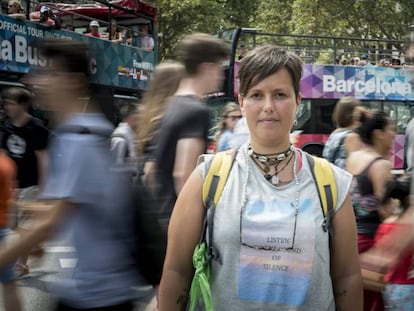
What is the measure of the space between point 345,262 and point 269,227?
0.94ft

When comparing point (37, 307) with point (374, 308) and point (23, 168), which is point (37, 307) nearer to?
point (23, 168)

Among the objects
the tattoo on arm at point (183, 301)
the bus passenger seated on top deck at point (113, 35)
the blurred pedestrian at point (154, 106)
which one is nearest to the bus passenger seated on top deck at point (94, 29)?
the bus passenger seated on top deck at point (113, 35)

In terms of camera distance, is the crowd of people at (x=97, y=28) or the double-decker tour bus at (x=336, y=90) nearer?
the crowd of people at (x=97, y=28)

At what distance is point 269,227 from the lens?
204 cm

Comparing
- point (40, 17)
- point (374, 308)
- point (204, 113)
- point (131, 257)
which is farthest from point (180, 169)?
point (40, 17)

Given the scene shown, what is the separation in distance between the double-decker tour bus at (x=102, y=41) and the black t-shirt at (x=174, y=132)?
34.0 feet

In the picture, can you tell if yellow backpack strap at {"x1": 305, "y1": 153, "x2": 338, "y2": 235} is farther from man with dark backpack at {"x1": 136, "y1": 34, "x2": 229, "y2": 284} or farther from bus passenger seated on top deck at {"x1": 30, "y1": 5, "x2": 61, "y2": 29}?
bus passenger seated on top deck at {"x1": 30, "y1": 5, "x2": 61, "y2": 29}

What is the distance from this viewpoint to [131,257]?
2.72 metres

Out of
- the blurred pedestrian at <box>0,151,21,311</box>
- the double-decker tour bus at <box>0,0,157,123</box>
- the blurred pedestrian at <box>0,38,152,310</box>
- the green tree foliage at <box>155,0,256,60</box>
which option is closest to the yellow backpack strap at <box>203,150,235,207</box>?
the blurred pedestrian at <box>0,38,152,310</box>

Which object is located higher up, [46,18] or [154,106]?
[46,18]

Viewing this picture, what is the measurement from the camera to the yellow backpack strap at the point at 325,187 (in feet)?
6.89

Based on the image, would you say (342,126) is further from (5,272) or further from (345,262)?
(345,262)

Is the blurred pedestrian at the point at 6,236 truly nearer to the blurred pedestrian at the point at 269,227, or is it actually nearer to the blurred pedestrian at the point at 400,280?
the blurred pedestrian at the point at 400,280

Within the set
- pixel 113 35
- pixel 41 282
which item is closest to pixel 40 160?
pixel 41 282
